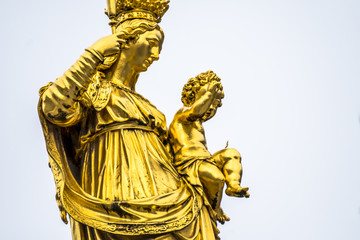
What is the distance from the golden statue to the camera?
644 cm

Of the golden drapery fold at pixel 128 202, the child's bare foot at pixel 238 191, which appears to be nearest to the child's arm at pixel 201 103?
the golden drapery fold at pixel 128 202

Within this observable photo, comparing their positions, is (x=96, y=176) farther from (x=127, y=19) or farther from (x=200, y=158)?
(x=127, y=19)

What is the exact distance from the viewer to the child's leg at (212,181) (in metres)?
6.81

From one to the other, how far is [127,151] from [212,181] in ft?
2.02

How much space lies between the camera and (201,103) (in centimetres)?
698

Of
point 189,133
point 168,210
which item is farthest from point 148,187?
point 189,133

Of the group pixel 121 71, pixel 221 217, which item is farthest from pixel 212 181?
pixel 121 71

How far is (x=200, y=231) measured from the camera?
262 inches

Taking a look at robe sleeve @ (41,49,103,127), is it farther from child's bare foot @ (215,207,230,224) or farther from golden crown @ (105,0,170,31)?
child's bare foot @ (215,207,230,224)

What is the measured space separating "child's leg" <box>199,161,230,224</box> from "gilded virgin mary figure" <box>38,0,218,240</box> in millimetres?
93

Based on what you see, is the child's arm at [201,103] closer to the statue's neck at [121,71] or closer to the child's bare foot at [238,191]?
the statue's neck at [121,71]

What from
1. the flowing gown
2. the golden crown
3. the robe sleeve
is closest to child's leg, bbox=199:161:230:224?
the flowing gown

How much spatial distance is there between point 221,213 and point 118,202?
Answer: 0.92 m

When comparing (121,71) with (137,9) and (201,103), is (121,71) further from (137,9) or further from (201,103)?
(201,103)
